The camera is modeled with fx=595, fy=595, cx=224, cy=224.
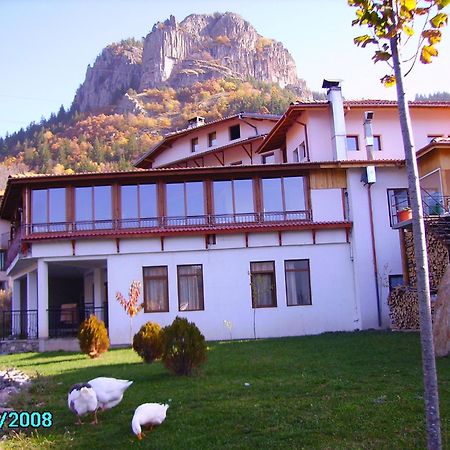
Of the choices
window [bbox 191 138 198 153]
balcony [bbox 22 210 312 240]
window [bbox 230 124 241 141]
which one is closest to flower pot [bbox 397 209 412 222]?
balcony [bbox 22 210 312 240]

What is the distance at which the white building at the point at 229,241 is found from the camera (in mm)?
20641

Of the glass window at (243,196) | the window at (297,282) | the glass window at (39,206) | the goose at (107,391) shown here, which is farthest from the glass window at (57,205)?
the goose at (107,391)

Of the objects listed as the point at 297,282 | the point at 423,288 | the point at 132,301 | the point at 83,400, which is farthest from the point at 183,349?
the point at 297,282

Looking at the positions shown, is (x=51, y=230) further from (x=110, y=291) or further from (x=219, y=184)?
(x=219, y=184)

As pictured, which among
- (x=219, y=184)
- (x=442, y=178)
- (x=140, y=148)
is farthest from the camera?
(x=140, y=148)

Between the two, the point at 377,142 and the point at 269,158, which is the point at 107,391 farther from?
the point at 269,158

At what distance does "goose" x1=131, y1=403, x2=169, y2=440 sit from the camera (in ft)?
23.0

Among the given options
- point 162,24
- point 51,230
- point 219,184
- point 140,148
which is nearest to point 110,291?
point 51,230

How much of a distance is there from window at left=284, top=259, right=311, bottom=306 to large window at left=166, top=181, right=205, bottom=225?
356 centimetres

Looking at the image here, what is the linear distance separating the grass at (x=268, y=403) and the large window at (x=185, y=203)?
792 cm

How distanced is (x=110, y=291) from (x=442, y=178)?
11.9 metres

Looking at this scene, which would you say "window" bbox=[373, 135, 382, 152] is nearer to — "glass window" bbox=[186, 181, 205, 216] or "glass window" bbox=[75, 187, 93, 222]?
"glass window" bbox=[186, 181, 205, 216]

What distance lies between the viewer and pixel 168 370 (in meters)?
11.5

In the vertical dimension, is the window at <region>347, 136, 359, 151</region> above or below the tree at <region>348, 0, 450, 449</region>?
above
